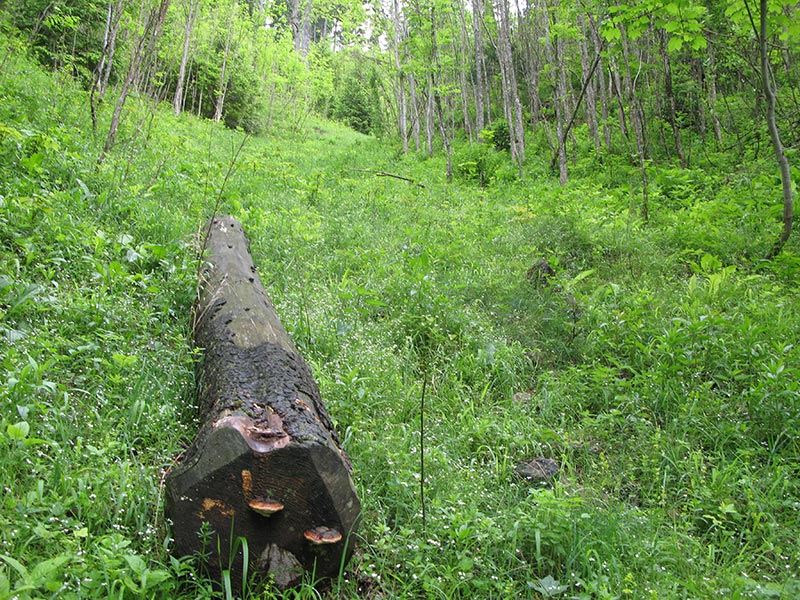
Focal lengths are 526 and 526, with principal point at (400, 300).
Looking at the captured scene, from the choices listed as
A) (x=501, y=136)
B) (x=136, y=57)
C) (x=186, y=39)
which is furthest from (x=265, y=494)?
(x=501, y=136)

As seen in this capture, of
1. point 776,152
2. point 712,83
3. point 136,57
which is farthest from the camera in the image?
point 712,83

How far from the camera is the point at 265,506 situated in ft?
7.16

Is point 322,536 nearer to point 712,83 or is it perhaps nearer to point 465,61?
point 712,83

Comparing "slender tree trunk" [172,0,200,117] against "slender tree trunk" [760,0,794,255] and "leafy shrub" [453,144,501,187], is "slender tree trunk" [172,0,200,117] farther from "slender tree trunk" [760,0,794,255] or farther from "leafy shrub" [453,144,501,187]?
"slender tree trunk" [760,0,794,255]

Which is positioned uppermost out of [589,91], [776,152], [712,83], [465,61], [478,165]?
[465,61]

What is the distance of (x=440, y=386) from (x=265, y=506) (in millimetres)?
2040

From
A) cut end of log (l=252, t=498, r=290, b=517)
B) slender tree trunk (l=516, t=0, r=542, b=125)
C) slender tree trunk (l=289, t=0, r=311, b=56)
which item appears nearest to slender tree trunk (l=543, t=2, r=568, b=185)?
slender tree trunk (l=516, t=0, r=542, b=125)

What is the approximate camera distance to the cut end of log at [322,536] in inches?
88.4

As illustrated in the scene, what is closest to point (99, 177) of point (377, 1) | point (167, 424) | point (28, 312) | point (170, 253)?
point (170, 253)

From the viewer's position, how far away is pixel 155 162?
7297 millimetres

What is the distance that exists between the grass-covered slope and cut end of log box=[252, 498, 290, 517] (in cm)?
35

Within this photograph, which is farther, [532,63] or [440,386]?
[532,63]

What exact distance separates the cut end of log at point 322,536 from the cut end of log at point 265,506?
18 centimetres

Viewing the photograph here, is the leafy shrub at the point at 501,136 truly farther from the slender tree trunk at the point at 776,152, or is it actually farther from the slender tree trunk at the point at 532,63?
the slender tree trunk at the point at 776,152
